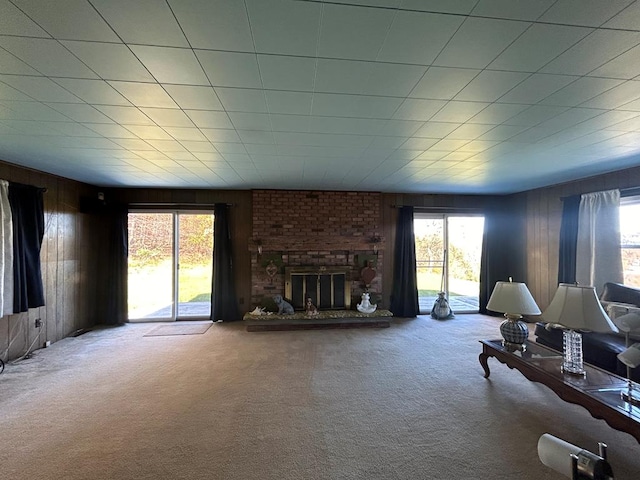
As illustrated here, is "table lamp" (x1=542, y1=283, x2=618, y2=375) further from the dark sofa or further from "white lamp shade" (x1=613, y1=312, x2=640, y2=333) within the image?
the dark sofa

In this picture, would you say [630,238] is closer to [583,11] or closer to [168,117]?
[583,11]

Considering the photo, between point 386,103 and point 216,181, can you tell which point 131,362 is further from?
point 386,103

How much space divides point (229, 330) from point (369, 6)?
4.62 metres

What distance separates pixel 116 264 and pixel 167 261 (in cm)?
84

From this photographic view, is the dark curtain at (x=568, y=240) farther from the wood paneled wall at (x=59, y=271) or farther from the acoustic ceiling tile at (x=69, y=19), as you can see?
the wood paneled wall at (x=59, y=271)

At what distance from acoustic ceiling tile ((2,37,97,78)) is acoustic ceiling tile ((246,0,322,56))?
1.06 m

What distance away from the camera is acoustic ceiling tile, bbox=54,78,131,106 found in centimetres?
175

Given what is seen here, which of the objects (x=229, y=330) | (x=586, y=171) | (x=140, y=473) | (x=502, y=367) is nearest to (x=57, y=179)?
(x=229, y=330)

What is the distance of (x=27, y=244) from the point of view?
3613 millimetres

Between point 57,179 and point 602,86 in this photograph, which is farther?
point 57,179

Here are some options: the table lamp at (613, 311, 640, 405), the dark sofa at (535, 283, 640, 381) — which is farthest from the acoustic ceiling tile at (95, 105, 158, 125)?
the dark sofa at (535, 283, 640, 381)

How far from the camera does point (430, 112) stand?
2.15 meters

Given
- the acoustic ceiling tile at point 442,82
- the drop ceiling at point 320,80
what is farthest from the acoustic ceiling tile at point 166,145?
the acoustic ceiling tile at point 442,82

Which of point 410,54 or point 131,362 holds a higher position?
point 410,54
